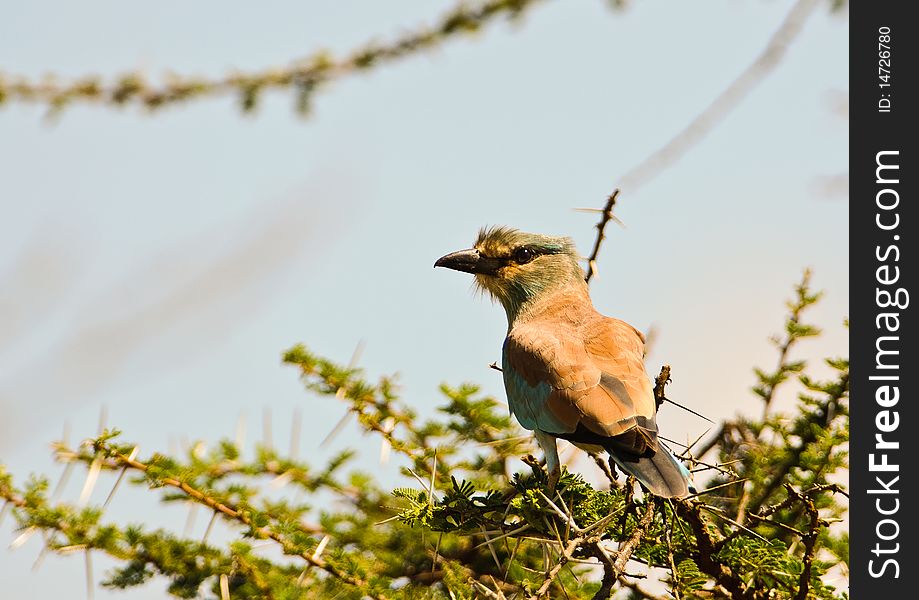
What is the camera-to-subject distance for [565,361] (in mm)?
4496

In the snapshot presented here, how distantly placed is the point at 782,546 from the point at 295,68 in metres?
2.58

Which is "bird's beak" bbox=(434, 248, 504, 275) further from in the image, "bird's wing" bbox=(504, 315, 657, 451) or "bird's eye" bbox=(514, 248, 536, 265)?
"bird's wing" bbox=(504, 315, 657, 451)

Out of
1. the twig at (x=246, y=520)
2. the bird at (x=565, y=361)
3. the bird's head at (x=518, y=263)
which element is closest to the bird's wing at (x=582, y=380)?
the bird at (x=565, y=361)

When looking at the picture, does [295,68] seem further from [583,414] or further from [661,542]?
[661,542]

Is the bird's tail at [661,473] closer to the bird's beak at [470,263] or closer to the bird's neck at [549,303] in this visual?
the bird's neck at [549,303]

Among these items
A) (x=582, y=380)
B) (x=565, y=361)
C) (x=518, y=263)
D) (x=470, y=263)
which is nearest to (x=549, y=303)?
(x=518, y=263)

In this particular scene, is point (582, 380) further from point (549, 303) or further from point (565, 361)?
point (549, 303)

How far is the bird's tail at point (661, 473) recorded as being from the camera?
3.40m

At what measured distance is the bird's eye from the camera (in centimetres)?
586

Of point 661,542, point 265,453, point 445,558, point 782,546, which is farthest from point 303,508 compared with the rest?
point 782,546

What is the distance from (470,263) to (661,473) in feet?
8.30

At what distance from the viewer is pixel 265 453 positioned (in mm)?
4621

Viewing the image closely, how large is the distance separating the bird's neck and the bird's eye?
0.21 meters
